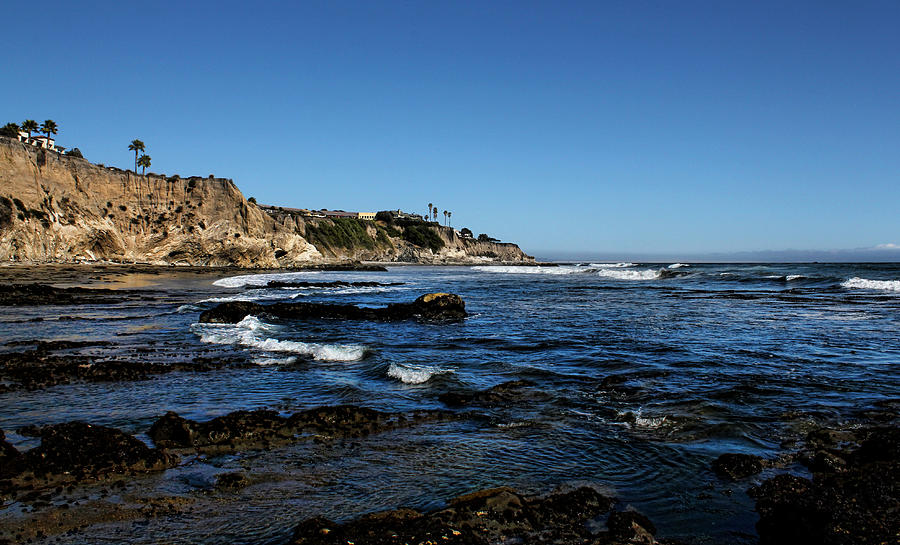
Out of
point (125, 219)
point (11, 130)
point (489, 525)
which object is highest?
point (11, 130)

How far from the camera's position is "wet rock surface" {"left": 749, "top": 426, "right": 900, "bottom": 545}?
4355 millimetres

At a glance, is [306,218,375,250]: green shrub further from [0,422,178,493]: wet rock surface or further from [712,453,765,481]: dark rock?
[712,453,765,481]: dark rock

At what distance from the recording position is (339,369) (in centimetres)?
1167

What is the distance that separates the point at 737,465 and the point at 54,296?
95.3 feet

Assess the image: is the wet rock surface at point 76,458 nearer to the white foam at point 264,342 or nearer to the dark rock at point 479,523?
the dark rock at point 479,523

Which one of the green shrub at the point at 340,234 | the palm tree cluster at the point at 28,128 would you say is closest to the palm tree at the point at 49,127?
the palm tree cluster at the point at 28,128

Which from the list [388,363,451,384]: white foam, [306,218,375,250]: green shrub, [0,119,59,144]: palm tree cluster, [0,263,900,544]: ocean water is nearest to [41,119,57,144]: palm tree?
[0,119,59,144]: palm tree cluster

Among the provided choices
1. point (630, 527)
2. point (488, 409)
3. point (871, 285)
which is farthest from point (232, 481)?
point (871, 285)

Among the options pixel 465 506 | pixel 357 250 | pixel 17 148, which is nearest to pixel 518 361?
pixel 465 506

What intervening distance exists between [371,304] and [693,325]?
15.5 meters

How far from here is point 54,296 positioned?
24828 millimetres

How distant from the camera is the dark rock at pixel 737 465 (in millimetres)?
5812

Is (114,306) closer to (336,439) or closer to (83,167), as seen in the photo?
(336,439)

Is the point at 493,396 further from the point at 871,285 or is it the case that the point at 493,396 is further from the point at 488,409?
the point at 871,285
